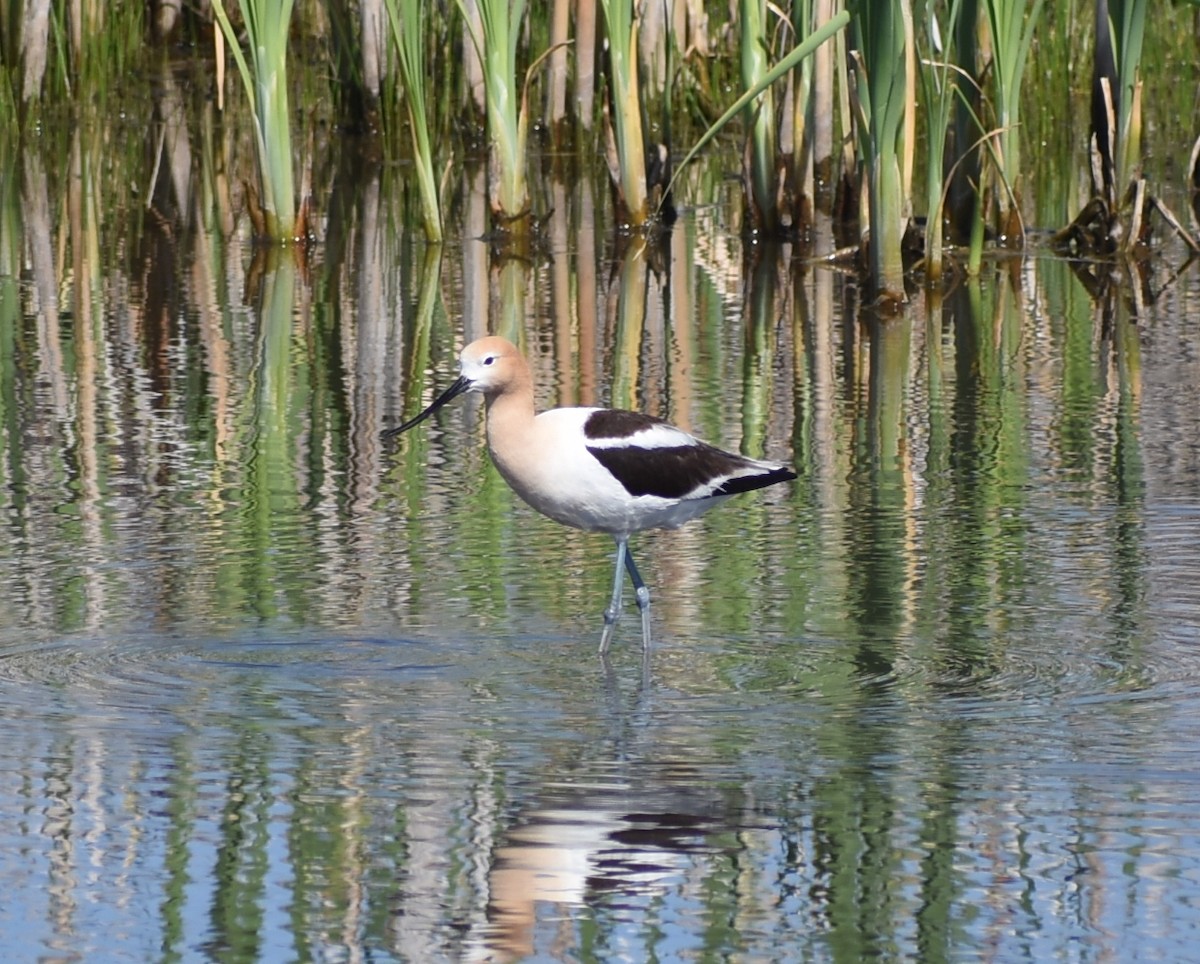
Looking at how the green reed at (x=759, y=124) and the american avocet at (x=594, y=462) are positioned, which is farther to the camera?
the green reed at (x=759, y=124)

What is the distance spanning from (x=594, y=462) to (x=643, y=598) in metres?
0.38

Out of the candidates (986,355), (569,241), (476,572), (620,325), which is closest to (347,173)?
(569,241)

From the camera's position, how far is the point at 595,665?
5801mm

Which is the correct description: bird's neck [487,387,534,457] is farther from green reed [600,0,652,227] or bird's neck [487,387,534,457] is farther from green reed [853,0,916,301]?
green reed [600,0,652,227]

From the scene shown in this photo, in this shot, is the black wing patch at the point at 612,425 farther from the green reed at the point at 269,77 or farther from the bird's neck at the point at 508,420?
the green reed at the point at 269,77

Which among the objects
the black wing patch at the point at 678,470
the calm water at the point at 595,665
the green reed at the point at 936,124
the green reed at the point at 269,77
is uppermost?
the green reed at the point at 269,77

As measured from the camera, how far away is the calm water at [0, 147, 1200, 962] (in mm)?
4145

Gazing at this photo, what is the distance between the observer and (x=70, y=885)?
167 inches

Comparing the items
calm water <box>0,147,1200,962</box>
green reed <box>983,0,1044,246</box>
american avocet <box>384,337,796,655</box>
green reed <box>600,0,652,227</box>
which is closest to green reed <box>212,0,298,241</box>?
green reed <box>600,0,652,227</box>

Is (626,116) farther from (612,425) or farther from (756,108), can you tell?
→ (612,425)

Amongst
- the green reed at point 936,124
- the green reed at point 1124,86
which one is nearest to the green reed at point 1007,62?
the green reed at point 936,124

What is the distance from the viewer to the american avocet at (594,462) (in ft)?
19.6

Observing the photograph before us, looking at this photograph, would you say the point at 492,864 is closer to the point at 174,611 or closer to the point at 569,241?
the point at 174,611

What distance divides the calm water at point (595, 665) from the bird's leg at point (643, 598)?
0.38ft
